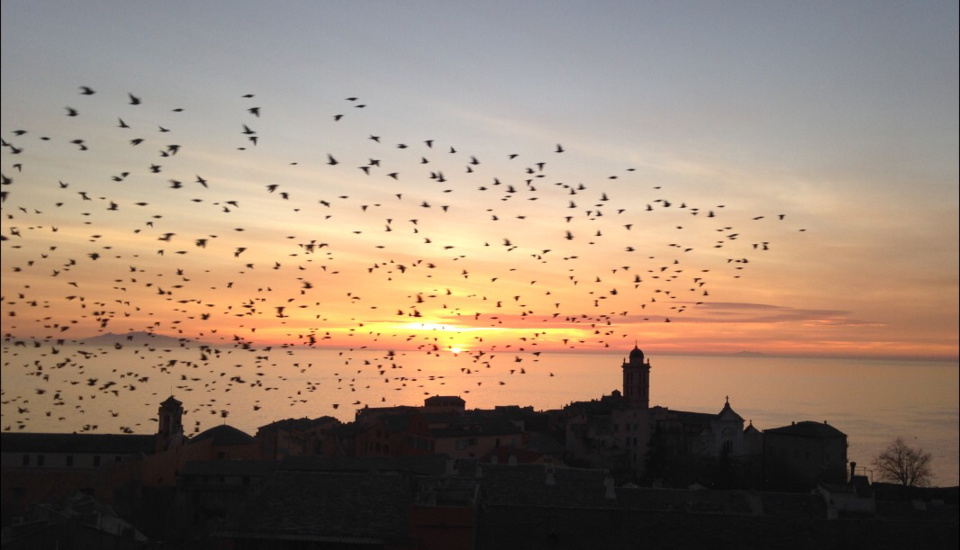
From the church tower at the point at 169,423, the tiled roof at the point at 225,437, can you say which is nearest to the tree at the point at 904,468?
the tiled roof at the point at 225,437

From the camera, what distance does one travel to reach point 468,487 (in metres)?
21.8

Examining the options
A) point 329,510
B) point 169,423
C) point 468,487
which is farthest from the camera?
point 169,423

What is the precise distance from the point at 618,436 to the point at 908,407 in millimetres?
58624

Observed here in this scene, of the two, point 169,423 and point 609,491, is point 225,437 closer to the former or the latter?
point 169,423

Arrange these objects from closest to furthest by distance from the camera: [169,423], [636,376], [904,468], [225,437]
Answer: [169,423]
[225,437]
[904,468]
[636,376]

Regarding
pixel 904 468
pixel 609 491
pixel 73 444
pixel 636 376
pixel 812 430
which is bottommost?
pixel 904 468

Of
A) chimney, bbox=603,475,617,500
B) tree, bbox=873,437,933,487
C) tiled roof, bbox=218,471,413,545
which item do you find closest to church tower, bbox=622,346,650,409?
tree, bbox=873,437,933,487

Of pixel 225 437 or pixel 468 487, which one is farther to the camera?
pixel 225 437

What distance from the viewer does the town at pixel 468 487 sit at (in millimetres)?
20328

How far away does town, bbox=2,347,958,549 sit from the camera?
20328mm

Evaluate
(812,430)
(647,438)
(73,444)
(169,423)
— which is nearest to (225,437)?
(169,423)

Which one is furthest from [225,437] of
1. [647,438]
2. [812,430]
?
[812,430]

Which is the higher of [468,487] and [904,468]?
[468,487]

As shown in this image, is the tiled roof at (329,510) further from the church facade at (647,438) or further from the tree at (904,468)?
the tree at (904,468)
